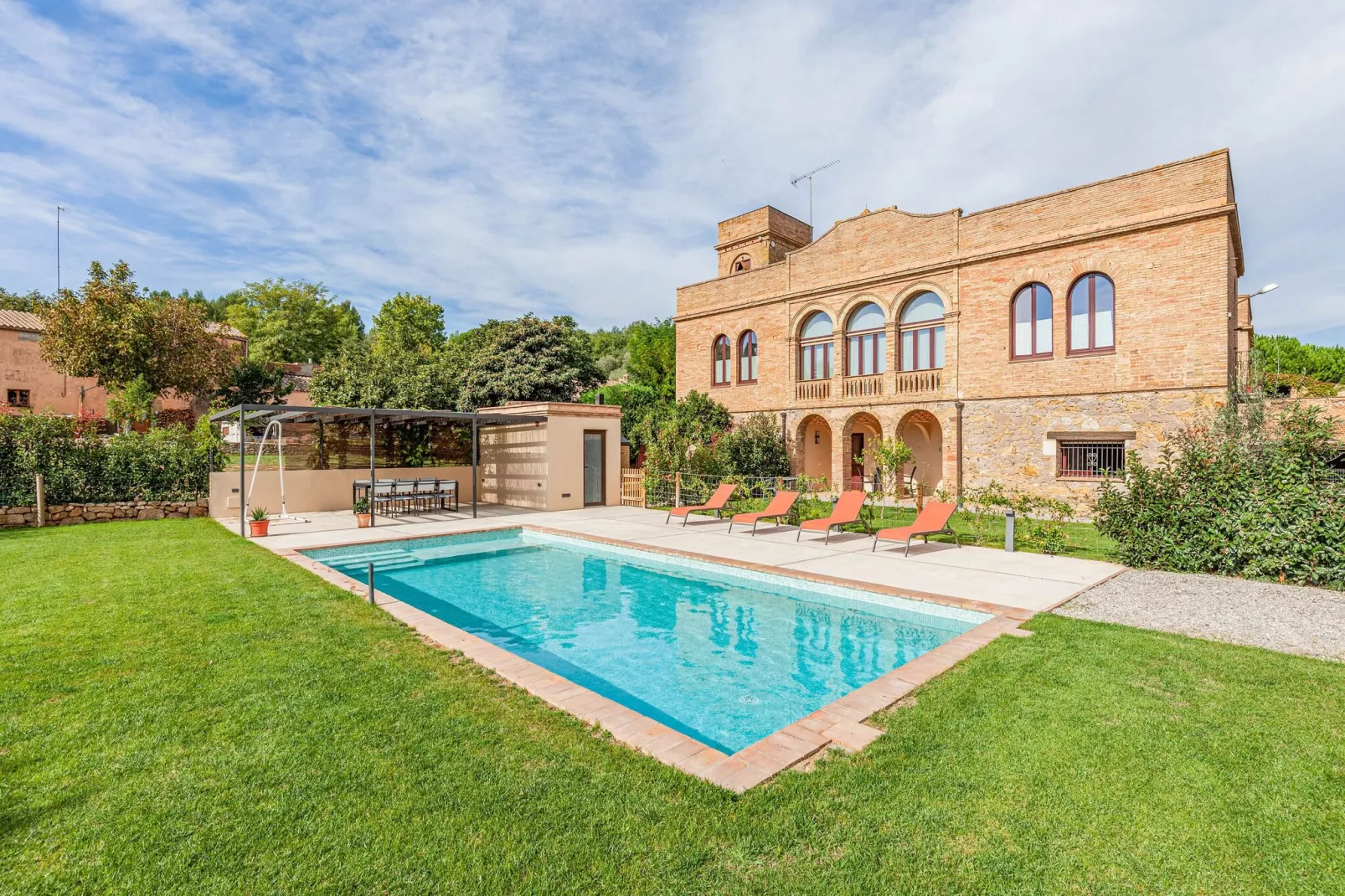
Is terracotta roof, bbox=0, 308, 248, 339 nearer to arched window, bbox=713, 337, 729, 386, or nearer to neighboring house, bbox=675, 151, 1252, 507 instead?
arched window, bbox=713, 337, 729, 386

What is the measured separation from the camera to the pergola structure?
42.7 feet

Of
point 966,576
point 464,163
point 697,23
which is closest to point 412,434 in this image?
point 464,163

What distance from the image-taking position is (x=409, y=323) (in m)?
43.5

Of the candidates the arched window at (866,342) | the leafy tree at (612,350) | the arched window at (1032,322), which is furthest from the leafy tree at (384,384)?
the leafy tree at (612,350)

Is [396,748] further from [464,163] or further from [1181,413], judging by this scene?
[1181,413]

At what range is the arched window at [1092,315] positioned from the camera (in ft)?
51.3

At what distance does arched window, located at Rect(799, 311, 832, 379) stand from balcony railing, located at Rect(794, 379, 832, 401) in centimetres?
24

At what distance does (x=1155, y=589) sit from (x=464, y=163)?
16664 mm

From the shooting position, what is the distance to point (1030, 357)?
16.8m

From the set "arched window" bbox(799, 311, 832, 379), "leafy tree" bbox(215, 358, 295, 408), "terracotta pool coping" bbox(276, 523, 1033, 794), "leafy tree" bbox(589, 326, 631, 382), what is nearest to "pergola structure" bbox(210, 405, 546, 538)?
"terracotta pool coping" bbox(276, 523, 1033, 794)

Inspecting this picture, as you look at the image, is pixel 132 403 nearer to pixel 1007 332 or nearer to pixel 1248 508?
pixel 1007 332

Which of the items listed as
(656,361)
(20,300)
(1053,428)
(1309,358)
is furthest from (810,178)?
(20,300)

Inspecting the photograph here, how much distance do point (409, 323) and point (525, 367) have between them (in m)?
18.6

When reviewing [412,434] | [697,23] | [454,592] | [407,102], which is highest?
[697,23]
